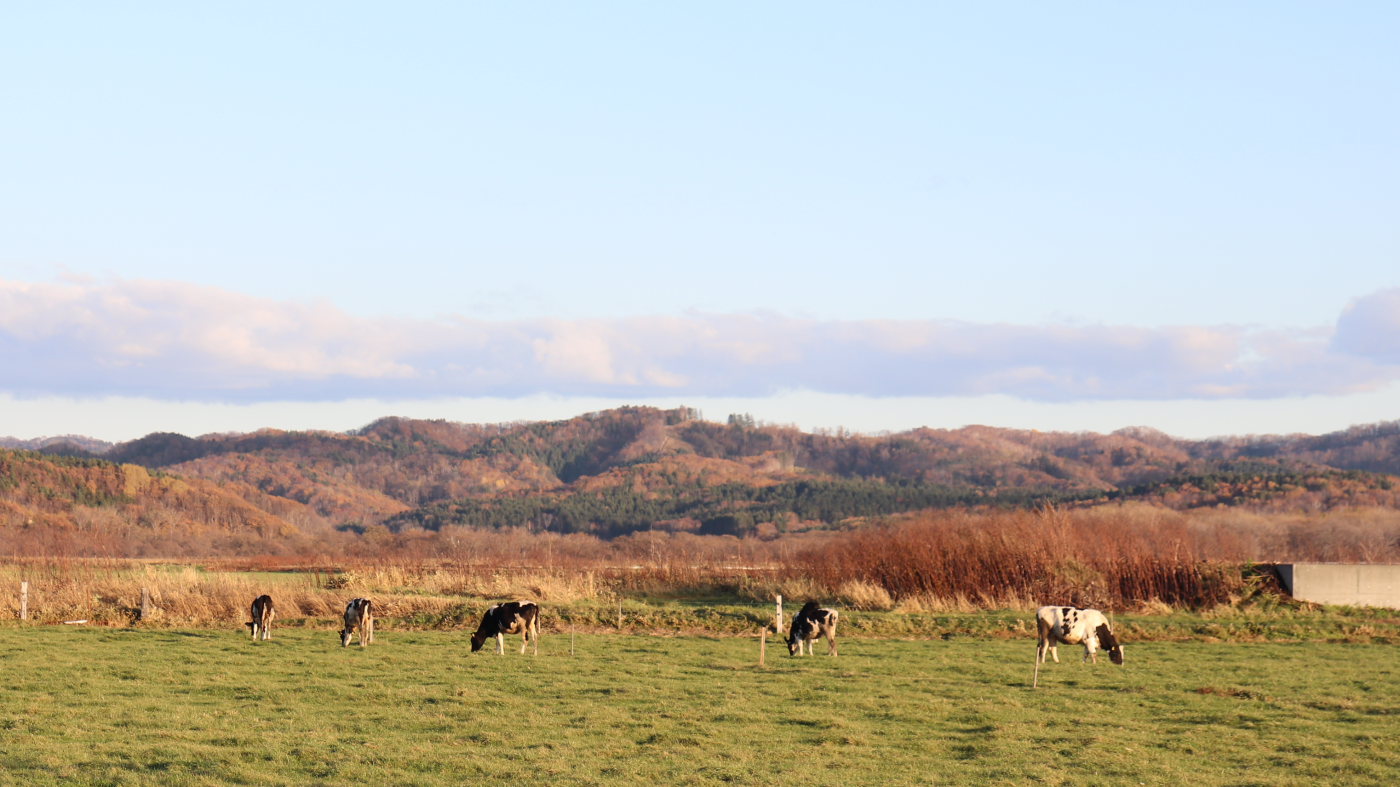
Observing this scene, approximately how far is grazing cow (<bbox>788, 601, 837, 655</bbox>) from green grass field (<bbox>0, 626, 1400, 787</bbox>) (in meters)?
0.74

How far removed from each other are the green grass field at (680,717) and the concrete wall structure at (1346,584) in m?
13.5

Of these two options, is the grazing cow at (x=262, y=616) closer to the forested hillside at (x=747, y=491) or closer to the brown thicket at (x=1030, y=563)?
the brown thicket at (x=1030, y=563)

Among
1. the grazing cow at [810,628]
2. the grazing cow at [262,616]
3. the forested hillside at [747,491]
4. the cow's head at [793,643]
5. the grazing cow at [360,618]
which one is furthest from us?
the forested hillside at [747,491]

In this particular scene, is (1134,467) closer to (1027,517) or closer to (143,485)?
(143,485)

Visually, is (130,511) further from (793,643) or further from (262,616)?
(793,643)

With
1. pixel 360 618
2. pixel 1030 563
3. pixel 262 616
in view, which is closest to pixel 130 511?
pixel 262 616

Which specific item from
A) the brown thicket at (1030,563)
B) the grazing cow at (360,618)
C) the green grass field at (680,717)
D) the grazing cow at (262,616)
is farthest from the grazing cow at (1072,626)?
the grazing cow at (262,616)

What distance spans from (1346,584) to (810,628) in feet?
73.4

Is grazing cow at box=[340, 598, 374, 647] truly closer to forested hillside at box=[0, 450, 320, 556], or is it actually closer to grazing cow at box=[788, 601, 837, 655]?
grazing cow at box=[788, 601, 837, 655]

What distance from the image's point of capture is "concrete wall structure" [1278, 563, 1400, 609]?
121 ft

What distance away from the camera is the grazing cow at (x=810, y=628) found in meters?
23.6

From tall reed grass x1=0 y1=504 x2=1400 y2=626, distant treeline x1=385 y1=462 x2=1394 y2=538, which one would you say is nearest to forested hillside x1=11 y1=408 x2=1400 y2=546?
distant treeline x1=385 y1=462 x2=1394 y2=538

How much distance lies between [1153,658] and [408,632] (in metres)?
16.8

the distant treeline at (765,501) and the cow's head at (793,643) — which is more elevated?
the distant treeline at (765,501)
